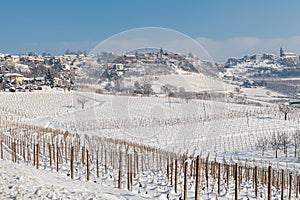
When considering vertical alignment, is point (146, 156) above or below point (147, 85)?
below

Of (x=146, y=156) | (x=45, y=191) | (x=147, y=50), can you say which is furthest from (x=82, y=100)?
(x=146, y=156)

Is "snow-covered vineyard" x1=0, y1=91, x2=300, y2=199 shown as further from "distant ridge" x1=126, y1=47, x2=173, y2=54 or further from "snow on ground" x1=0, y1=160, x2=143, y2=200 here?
"distant ridge" x1=126, y1=47, x2=173, y2=54

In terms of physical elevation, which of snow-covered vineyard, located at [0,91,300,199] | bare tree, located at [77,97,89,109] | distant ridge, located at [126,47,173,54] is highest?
distant ridge, located at [126,47,173,54]

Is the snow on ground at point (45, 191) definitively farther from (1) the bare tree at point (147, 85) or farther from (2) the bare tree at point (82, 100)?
(1) the bare tree at point (147, 85)

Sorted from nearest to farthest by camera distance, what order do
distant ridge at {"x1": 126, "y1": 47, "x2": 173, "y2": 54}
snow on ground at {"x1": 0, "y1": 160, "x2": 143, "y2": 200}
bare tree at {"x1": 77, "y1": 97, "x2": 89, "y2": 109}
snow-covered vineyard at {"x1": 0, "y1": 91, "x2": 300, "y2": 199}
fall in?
distant ridge at {"x1": 126, "y1": 47, "x2": 173, "y2": 54} → snow-covered vineyard at {"x1": 0, "y1": 91, "x2": 300, "y2": 199} → bare tree at {"x1": 77, "y1": 97, "x2": 89, "y2": 109} → snow on ground at {"x1": 0, "y1": 160, "x2": 143, "y2": 200}

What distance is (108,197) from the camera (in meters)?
4.07

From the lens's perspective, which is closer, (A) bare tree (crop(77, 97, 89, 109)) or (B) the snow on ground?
(A) bare tree (crop(77, 97, 89, 109))

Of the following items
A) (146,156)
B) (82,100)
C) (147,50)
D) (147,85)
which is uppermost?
(147,50)

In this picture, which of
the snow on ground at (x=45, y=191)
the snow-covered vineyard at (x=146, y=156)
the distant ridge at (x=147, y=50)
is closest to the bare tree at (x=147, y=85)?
the snow-covered vineyard at (x=146, y=156)

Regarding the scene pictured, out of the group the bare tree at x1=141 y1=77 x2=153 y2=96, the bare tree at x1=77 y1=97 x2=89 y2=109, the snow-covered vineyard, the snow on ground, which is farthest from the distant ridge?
the snow on ground

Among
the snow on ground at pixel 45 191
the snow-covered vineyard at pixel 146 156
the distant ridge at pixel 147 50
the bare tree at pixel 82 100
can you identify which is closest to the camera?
the distant ridge at pixel 147 50

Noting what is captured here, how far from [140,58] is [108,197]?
6.06ft

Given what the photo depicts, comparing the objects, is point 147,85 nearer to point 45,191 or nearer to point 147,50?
point 147,50

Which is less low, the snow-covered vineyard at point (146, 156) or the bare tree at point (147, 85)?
the bare tree at point (147, 85)
